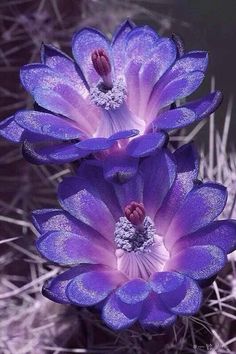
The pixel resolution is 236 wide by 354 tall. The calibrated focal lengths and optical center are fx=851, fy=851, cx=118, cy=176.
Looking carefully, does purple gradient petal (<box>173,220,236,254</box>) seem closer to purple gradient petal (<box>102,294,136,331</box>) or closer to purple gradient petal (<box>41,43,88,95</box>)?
purple gradient petal (<box>102,294,136,331</box>)

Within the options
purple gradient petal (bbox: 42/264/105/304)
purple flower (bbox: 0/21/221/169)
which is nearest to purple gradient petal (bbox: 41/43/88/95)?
purple flower (bbox: 0/21/221/169)

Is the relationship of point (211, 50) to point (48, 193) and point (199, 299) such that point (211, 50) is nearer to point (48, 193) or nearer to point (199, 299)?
point (48, 193)

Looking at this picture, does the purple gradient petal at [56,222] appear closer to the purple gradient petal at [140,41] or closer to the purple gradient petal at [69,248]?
the purple gradient petal at [69,248]

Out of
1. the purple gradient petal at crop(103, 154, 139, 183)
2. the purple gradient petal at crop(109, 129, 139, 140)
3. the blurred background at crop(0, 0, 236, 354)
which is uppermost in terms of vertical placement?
the purple gradient petal at crop(109, 129, 139, 140)

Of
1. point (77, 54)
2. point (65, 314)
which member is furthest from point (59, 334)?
point (77, 54)

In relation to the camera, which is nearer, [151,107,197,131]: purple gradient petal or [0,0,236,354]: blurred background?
[151,107,197,131]: purple gradient petal

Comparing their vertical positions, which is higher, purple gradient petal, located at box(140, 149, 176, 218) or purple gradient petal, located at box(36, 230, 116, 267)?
purple gradient petal, located at box(140, 149, 176, 218)
